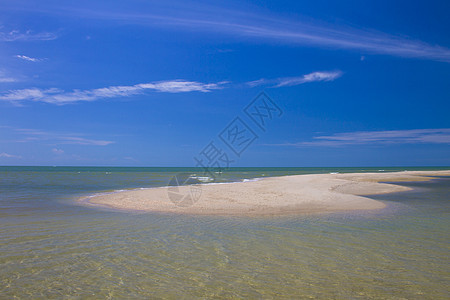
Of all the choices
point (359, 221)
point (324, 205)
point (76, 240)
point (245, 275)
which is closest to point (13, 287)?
point (76, 240)

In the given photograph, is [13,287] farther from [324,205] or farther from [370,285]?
[324,205]

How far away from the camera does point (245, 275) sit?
22.5ft

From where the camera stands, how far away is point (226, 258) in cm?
809

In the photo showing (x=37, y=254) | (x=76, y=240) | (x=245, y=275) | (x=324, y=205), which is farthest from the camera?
(x=324, y=205)

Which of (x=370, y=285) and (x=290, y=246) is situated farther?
(x=290, y=246)

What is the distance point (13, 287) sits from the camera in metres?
6.12

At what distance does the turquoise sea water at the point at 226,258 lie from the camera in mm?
6102

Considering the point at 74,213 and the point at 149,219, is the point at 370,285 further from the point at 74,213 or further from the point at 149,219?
the point at 74,213

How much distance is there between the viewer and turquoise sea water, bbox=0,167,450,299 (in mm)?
6102

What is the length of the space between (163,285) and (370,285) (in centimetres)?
446

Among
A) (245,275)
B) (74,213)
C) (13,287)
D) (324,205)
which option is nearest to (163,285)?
(245,275)

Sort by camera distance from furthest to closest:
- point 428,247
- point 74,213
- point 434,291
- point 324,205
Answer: point 324,205, point 74,213, point 428,247, point 434,291

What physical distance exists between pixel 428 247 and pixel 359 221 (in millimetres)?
4199

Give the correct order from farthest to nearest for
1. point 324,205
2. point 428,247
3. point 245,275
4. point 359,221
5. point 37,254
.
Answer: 1. point 324,205
2. point 359,221
3. point 428,247
4. point 37,254
5. point 245,275
